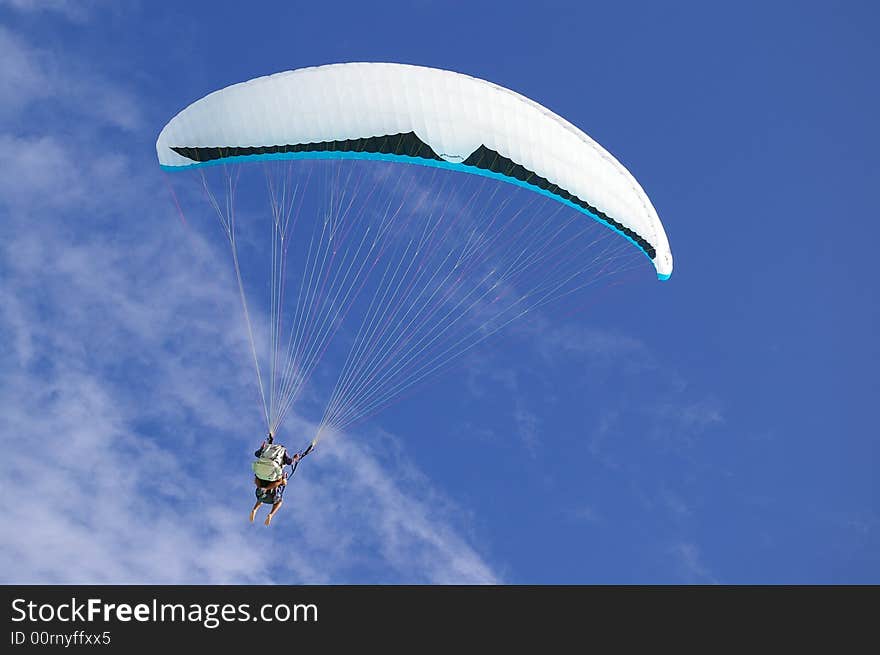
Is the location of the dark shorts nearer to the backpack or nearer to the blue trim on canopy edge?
the backpack

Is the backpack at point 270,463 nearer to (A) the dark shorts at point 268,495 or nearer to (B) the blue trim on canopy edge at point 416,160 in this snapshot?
(A) the dark shorts at point 268,495

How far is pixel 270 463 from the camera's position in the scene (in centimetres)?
1817

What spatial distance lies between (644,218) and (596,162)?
4.63 feet

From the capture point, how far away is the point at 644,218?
1895 cm

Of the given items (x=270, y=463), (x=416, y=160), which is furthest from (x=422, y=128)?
(x=270, y=463)

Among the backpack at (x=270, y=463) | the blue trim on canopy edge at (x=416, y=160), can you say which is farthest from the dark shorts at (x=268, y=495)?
the blue trim on canopy edge at (x=416, y=160)

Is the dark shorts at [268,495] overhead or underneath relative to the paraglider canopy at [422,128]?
underneath

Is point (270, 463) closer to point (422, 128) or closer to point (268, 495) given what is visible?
point (268, 495)

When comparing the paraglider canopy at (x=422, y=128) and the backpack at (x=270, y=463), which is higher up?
the paraglider canopy at (x=422, y=128)

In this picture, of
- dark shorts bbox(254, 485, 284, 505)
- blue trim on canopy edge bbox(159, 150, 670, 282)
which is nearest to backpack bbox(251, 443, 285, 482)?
dark shorts bbox(254, 485, 284, 505)

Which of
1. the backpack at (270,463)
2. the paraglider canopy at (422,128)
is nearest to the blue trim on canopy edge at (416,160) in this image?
the paraglider canopy at (422,128)

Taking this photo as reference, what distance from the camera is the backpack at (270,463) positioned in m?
18.2

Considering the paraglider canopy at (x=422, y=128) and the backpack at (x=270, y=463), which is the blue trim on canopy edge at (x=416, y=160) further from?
the backpack at (x=270, y=463)
